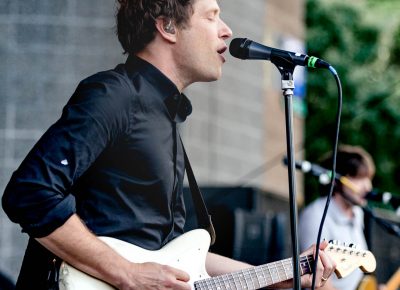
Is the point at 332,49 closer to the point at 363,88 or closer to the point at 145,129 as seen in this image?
the point at 363,88

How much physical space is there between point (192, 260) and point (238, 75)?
116 inches

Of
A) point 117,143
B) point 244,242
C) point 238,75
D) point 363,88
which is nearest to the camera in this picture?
point 117,143

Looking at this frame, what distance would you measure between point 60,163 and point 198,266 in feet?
1.71

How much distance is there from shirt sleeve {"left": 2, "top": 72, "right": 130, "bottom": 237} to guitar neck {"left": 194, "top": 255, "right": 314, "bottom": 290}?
0.50 m

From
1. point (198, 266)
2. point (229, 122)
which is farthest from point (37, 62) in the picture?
point (229, 122)

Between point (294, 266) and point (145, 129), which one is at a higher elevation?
point (145, 129)

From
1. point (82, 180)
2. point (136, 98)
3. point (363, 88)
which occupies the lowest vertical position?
point (363, 88)

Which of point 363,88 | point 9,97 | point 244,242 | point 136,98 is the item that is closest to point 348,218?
point 244,242

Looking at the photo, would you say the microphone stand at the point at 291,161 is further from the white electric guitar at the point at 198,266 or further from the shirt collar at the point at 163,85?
the shirt collar at the point at 163,85

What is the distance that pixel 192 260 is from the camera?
2857 millimetres

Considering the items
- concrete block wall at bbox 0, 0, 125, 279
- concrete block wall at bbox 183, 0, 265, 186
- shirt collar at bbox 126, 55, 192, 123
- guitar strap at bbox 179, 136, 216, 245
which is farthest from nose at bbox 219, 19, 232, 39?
concrete block wall at bbox 183, 0, 265, 186

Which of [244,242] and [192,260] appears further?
[244,242]

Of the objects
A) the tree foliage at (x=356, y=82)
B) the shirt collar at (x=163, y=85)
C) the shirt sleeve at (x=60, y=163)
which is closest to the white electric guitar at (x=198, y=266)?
the shirt sleeve at (x=60, y=163)

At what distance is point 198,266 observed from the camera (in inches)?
113
